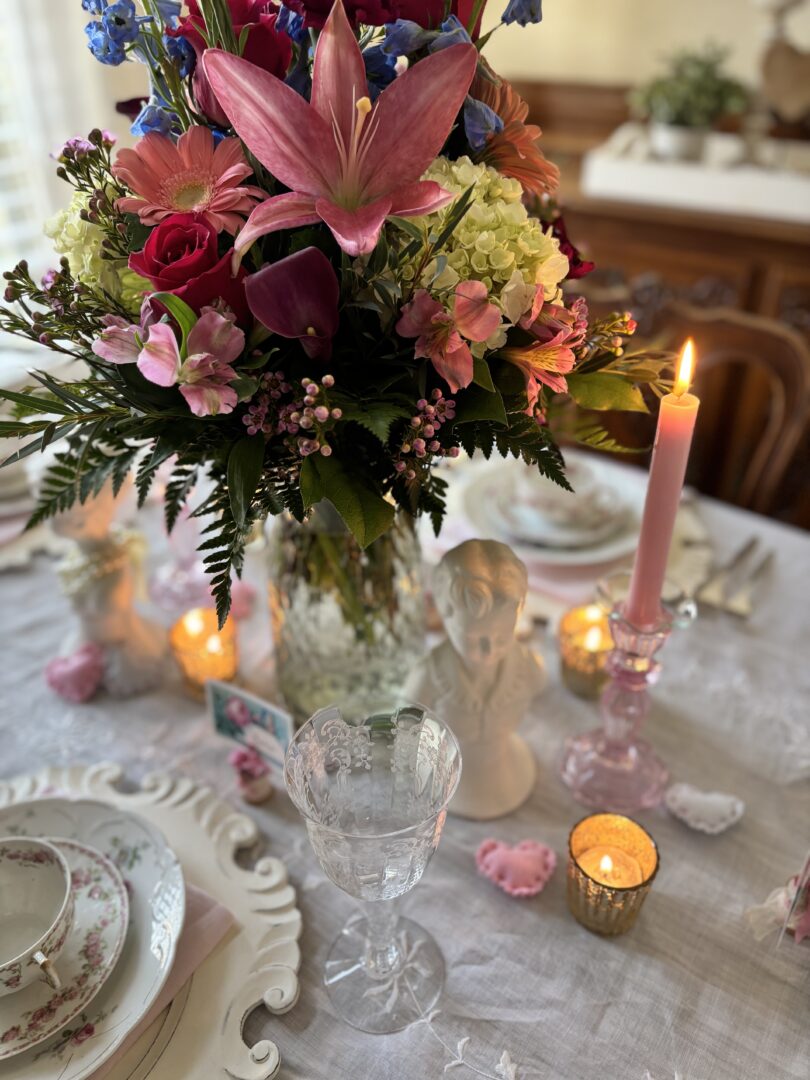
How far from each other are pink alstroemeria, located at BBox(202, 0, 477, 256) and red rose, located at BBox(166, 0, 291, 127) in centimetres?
4

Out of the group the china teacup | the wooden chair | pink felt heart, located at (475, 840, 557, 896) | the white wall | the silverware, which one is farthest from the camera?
the white wall

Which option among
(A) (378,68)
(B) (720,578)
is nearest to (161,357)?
(A) (378,68)

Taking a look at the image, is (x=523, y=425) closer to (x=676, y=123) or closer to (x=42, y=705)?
(x=42, y=705)

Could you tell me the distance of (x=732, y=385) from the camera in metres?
2.05

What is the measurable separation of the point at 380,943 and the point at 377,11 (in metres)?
0.61

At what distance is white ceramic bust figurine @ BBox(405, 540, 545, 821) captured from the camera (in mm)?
614

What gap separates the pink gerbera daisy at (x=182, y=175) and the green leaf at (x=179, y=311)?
69 millimetres

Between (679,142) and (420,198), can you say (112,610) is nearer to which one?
(420,198)

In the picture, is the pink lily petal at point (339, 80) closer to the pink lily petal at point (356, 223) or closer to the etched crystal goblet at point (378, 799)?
the pink lily petal at point (356, 223)

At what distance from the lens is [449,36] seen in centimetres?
49

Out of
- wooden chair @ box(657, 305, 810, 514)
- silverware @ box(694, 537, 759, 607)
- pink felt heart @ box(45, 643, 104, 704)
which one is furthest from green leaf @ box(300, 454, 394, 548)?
wooden chair @ box(657, 305, 810, 514)

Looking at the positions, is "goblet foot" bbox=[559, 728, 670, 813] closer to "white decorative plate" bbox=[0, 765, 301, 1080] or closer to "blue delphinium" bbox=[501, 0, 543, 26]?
"white decorative plate" bbox=[0, 765, 301, 1080]

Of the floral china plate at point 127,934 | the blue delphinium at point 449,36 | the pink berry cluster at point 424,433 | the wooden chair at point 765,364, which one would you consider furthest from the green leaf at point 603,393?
the wooden chair at point 765,364

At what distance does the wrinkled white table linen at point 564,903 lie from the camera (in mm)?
560
